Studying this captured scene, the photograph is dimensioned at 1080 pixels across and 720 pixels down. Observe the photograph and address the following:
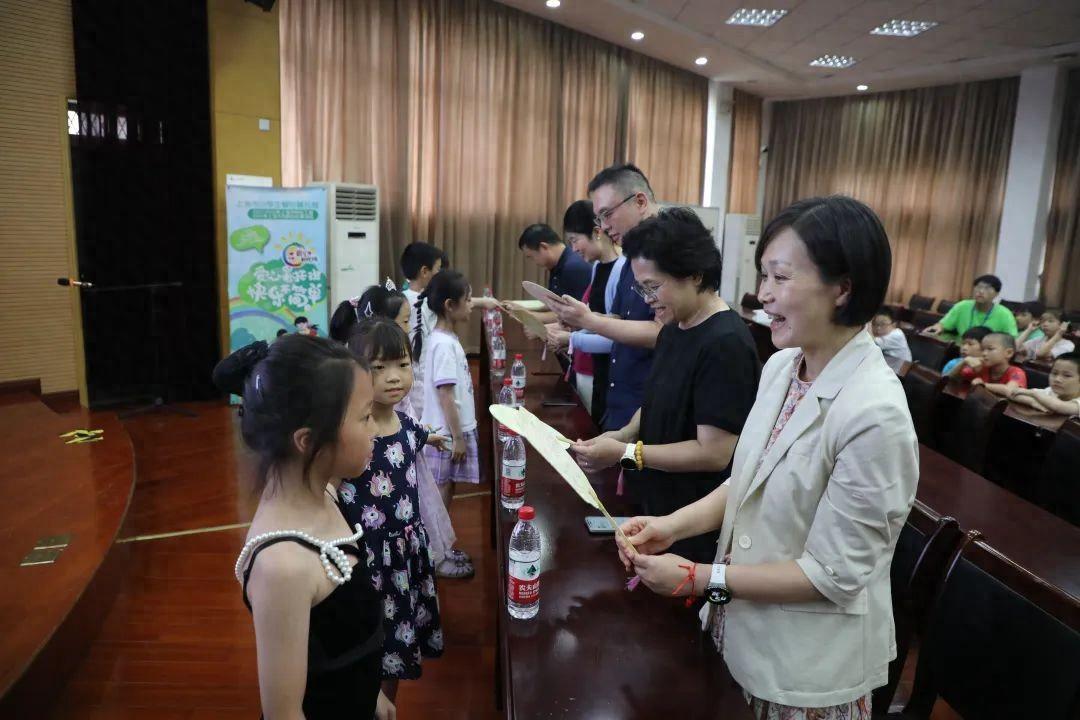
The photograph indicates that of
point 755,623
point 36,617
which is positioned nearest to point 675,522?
point 755,623

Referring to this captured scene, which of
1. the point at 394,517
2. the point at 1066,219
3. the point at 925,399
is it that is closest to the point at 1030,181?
the point at 1066,219

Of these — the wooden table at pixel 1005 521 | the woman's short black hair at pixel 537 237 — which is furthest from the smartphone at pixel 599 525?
the woman's short black hair at pixel 537 237

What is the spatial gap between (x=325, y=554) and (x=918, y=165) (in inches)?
439

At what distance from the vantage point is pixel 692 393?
1.55 meters

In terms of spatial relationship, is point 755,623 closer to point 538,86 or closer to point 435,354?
point 435,354

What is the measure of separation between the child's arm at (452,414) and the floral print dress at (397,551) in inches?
39.6

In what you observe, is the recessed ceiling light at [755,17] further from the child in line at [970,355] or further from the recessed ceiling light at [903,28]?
the child in line at [970,355]

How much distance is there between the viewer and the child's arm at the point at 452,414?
2828 mm

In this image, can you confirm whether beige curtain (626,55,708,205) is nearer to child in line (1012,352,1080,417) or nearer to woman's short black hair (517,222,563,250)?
woman's short black hair (517,222,563,250)

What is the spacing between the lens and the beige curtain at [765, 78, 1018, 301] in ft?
30.0

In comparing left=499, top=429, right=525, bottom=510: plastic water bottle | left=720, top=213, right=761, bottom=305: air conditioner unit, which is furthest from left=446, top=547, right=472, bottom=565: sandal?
left=720, top=213, right=761, bottom=305: air conditioner unit

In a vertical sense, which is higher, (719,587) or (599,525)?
(719,587)

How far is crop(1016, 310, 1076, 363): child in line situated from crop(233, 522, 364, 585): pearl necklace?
6151 mm

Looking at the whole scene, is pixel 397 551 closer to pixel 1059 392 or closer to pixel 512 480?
pixel 512 480
